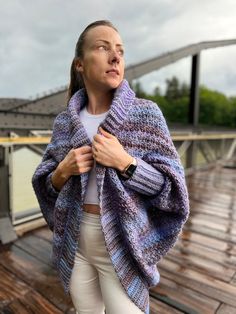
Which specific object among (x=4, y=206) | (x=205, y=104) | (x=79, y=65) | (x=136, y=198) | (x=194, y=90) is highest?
(x=205, y=104)

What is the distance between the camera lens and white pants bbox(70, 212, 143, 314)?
0.86 meters

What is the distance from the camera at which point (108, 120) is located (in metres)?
0.80

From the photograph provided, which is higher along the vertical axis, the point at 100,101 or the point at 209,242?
the point at 100,101

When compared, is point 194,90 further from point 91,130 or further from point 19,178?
point 91,130

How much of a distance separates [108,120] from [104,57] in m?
0.20

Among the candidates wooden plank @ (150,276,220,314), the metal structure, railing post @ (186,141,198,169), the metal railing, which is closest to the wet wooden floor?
wooden plank @ (150,276,220,314)

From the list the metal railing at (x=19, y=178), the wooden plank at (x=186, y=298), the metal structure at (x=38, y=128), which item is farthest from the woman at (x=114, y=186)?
the metal railing at (x=19, y=178)

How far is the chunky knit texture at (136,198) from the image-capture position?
2.62 ft

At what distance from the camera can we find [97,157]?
77 cm

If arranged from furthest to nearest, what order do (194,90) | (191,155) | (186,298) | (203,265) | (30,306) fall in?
(194,90), (191,155), (203,265), (186,298), (30,306)

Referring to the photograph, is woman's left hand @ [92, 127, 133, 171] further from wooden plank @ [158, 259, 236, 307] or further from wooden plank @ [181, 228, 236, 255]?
wooden plank @ [181, 228, 236, 255]

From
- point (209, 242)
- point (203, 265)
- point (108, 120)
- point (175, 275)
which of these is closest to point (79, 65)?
point (108, 120)

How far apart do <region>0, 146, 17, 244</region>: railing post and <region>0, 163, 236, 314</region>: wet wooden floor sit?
98 mm

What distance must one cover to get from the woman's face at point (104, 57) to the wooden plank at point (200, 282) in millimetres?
1532
